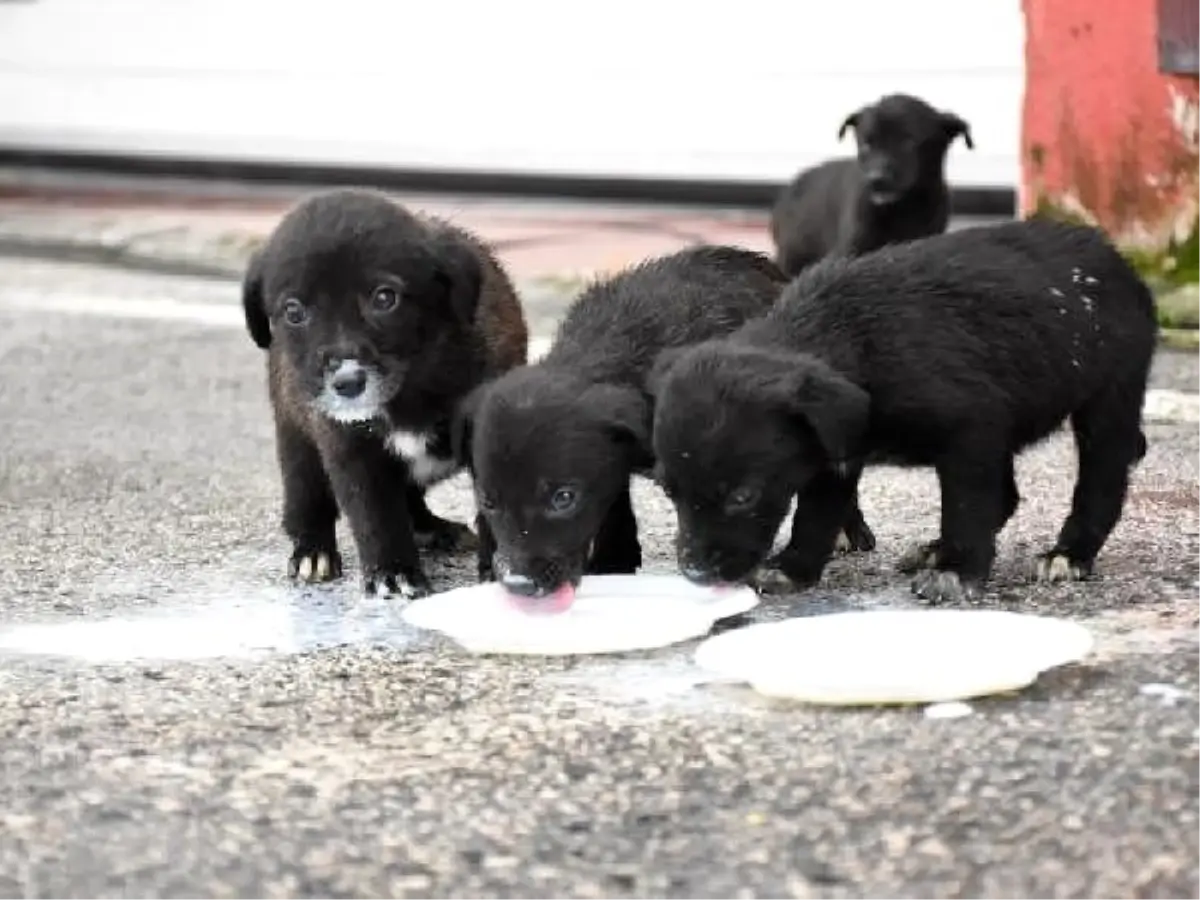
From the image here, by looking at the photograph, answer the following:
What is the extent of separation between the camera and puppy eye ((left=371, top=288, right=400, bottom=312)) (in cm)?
404

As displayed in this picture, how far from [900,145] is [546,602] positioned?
13.8ft

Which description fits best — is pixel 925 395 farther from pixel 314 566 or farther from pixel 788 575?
pixel 314 566

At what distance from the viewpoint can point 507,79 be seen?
11055 mm

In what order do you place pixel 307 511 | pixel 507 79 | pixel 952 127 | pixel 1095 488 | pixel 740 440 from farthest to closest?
pixel 507 79
pixel 952 127
pixel 307 511
pixel 1095 488
pixel 740 440

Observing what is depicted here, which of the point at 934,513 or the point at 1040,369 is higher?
the point at 1040,369

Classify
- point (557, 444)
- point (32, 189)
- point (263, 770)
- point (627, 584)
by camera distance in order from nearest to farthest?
1. point (263, 770)
2. point (557, 444)
3. point (627, 584)
4. point (32, 189)

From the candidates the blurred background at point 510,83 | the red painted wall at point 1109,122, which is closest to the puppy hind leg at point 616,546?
the red painted wall at point 1109,122

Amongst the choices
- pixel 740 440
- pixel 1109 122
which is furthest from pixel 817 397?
pixel 1109 122

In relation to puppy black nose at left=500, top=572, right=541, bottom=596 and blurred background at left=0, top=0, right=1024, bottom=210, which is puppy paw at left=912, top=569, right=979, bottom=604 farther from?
blurred background at left=0, top=0, right=1024, bottom=210

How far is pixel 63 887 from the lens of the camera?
8.89ft

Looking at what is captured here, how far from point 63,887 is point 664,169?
8.27 metres

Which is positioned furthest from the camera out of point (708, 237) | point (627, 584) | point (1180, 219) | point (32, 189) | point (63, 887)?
point (32, 189)

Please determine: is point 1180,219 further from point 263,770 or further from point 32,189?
point 32,189

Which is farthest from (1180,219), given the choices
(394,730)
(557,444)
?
(394,730)
